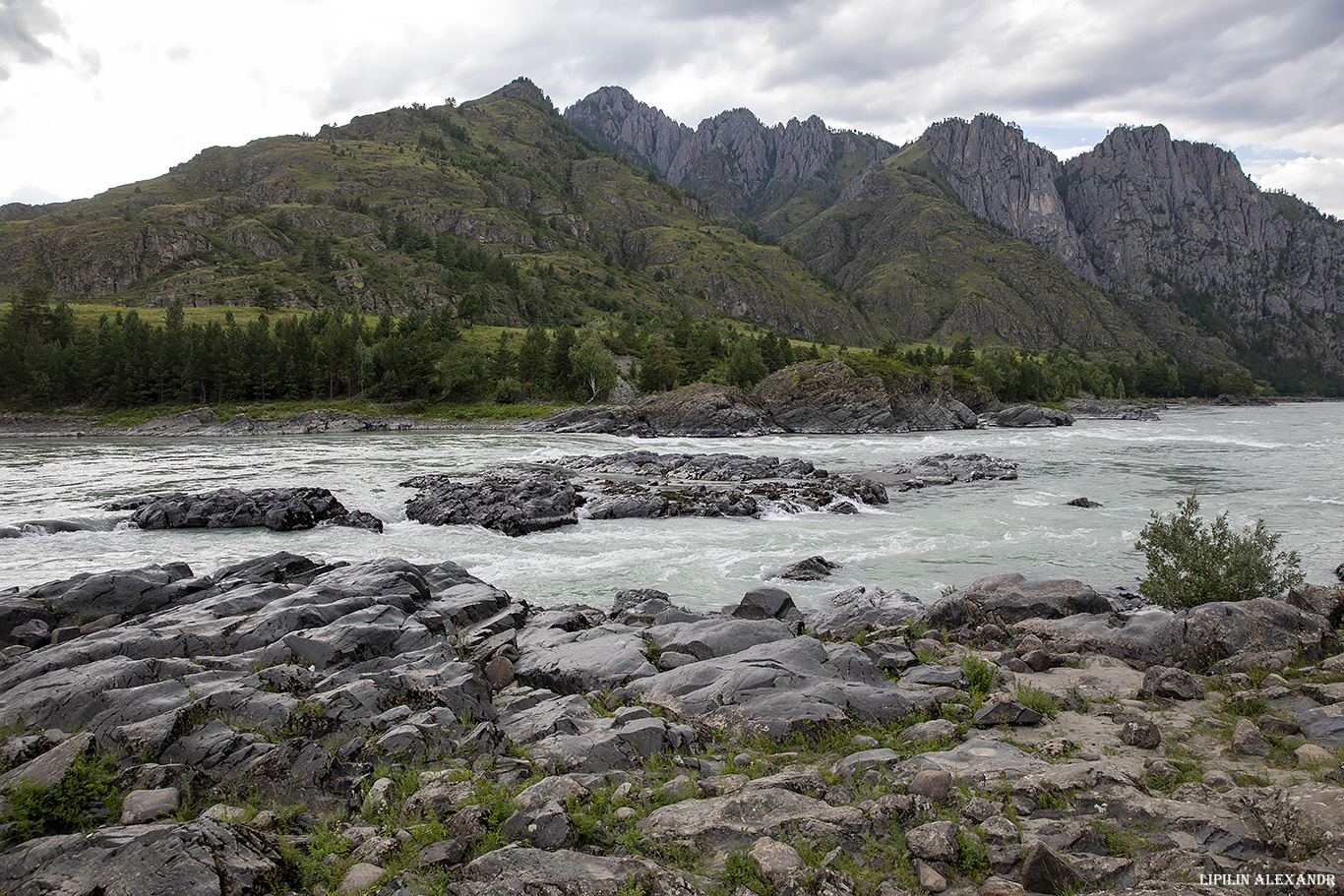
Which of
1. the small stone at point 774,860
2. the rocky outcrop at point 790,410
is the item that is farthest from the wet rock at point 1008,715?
the rocky outcrop at point 790,410

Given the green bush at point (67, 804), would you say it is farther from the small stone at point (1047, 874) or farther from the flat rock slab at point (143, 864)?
the small stone at point (1047, 874)

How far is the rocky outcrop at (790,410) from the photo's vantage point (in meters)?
94.8

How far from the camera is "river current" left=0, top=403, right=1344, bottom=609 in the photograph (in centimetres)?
2311

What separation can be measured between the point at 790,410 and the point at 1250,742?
95.6 meters

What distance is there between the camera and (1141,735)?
8898mm

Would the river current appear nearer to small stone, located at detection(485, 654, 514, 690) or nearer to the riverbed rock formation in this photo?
the riverbed rock formation

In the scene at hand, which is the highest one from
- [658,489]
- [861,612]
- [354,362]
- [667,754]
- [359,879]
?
[354,362]

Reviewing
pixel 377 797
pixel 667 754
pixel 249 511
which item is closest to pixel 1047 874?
pixel 667 754

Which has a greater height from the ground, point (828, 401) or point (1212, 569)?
point (828, 401)

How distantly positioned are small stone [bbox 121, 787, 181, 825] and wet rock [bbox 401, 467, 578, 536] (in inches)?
919

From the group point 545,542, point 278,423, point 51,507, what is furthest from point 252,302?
point 545,542

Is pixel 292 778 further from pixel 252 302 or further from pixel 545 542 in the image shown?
pixel 252 302

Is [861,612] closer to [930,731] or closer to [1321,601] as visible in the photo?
[930,731]

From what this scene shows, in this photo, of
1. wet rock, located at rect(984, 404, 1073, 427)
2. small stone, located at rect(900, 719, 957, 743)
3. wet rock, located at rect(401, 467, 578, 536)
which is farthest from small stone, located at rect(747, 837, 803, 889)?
wet rock, located at rect(984, 404, 1073, 427)
